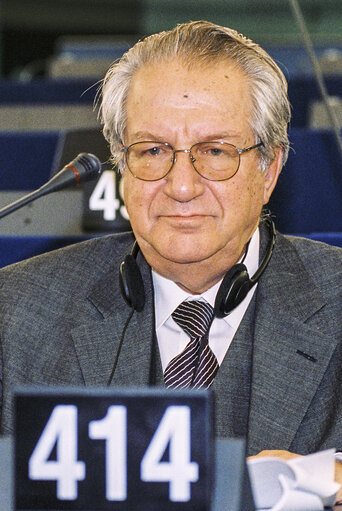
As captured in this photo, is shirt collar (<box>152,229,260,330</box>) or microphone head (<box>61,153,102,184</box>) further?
shirt collar (<box>152,229,260,330</box>)

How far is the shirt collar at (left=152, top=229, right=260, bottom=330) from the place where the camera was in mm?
1588

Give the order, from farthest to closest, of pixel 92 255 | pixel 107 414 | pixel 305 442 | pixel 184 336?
pixel 92 255 < pixel 184 336 < pixel 305 442 < pixel 107 414

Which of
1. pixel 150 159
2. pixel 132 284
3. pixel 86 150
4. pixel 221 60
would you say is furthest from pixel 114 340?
pixel 86 150

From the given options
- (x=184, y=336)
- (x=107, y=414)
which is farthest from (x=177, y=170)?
(x=107, y=414)

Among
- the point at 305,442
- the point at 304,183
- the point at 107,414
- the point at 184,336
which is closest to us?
the point at 107,414

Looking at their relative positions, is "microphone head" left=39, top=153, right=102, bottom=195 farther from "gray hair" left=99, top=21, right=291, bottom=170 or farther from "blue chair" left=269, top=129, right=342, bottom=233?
"blue chair" left=269, top=129, right=342, bottom=233

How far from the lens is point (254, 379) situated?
1.48m

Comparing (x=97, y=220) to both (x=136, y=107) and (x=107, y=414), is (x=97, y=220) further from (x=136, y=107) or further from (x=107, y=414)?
(x=107, y=414)

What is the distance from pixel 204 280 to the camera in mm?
1578

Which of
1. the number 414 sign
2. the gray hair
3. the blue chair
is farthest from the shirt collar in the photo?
the blue chair

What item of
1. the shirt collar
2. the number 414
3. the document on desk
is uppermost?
the shirt collar

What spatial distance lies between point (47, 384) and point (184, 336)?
237 mm

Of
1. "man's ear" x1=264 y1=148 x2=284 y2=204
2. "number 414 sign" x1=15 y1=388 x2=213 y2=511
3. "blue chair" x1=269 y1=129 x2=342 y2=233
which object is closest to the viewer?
"number 414 sign" x1=15 y1=388 x2=213 y2=511

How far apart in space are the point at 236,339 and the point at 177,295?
0.13 metres
